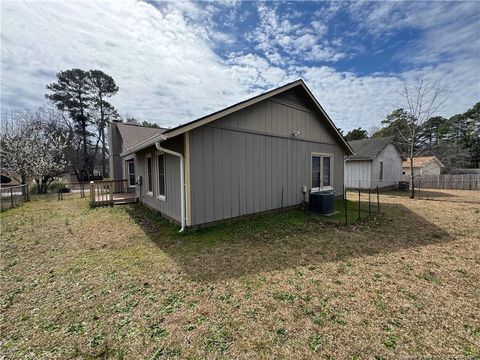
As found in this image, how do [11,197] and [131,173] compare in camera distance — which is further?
[131,173]

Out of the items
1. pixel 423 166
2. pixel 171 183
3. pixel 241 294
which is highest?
pixel 423 166

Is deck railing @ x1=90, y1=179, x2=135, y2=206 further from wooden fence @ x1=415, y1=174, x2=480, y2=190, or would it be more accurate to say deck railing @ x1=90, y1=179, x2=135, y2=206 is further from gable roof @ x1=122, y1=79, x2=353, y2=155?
wooden fence @ x1=415, y1=174, x2=480, y2=190

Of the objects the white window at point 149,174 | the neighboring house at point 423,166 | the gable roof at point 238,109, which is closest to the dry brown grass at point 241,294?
the gable roof at point 238,109

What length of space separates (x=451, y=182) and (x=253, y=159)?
66.9ft

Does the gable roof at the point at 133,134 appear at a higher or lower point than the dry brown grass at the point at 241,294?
higher

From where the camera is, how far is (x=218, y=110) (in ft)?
18.9

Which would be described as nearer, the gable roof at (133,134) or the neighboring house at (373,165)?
the gable roof at (133,134)

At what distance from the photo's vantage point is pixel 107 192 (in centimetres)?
1133

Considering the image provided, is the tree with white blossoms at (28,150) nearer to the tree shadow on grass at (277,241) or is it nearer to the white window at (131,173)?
the white window at (131,173)

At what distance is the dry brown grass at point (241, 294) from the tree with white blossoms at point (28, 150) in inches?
566

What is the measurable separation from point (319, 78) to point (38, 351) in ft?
41.1

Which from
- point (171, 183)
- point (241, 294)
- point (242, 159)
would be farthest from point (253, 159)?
point (241, 294)

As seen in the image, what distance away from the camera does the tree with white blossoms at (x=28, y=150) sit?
16.1 m

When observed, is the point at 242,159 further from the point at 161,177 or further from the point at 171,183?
the point at 161,177
